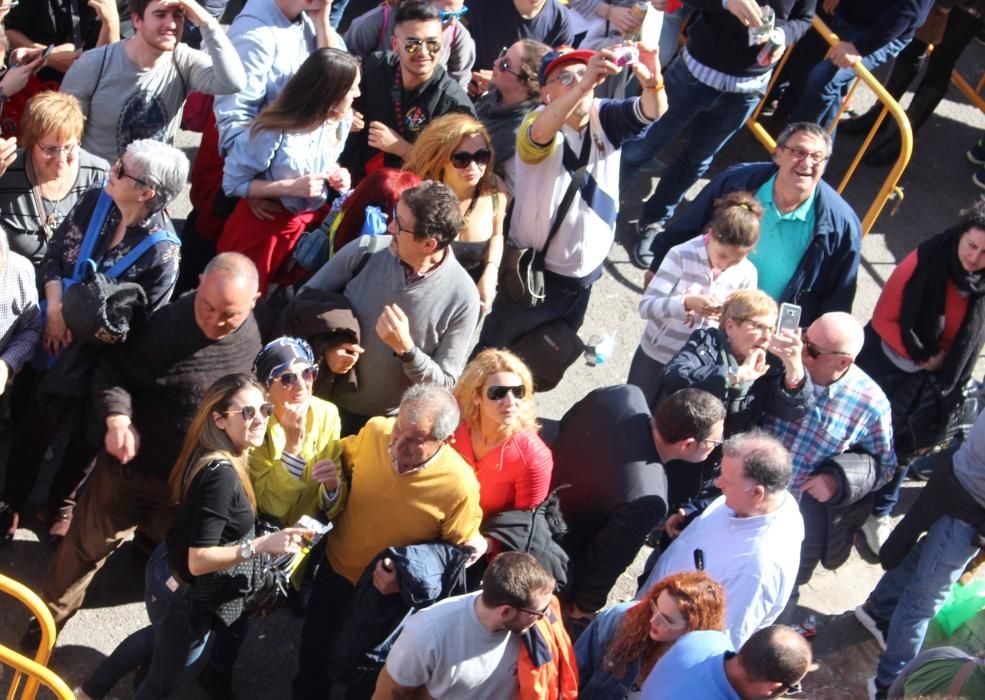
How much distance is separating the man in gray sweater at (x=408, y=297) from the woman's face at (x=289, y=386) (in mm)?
453

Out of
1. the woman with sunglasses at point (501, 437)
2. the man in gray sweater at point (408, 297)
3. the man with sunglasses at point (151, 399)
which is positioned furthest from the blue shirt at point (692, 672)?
the man with sunglasses at point (151, 399)

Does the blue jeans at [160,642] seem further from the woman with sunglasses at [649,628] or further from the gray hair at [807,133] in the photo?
the gray hair at [807,133]

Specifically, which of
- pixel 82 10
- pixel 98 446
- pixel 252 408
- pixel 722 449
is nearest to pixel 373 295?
pixel 252 408

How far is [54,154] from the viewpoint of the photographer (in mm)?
4918

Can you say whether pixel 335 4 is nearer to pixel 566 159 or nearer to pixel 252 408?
pixel 566 159

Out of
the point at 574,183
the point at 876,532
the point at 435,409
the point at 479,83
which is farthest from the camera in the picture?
the point at 479,83

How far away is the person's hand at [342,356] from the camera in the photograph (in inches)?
185

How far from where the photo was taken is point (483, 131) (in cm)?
520

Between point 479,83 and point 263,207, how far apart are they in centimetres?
189

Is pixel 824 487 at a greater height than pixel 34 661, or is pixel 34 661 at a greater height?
pixel 34 661

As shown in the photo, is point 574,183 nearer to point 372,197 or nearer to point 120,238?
point 372,197

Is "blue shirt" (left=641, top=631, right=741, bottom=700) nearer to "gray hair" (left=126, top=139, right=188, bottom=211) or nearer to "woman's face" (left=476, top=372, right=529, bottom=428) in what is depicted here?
"woman's face" (left=476, top=372, right=529, bottom=428)

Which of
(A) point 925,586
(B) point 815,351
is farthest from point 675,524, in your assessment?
(A) point 925,586

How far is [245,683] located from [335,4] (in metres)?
4.17
